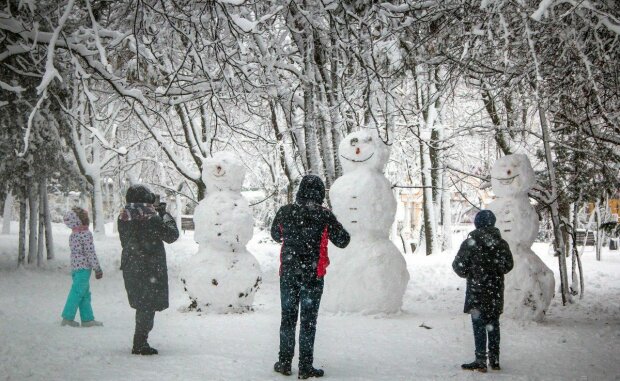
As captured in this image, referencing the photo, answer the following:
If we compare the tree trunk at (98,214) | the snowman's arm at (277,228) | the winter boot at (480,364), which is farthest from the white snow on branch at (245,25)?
the tree trunk at (98,214)

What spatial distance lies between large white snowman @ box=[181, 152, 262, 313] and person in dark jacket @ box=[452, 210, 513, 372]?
426 cm

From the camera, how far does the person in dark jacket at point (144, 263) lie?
491 cm

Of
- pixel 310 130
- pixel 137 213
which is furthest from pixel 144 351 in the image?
pixel 310 130

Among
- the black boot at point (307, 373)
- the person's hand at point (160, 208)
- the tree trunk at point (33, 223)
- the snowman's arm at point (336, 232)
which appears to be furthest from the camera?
the tree trunk at point (33, 223)

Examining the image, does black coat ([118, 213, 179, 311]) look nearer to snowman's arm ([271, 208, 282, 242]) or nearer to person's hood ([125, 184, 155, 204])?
person's hood ([125, 184, 155, 204])

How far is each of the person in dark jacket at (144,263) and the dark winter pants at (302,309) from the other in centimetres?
139

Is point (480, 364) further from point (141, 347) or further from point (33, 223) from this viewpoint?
point (33, 223)

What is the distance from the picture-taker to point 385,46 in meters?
6.54

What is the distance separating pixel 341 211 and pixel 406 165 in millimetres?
12090

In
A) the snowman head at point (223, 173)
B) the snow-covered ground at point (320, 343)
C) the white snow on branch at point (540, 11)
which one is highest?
the white snow on branch at point (540, 11)

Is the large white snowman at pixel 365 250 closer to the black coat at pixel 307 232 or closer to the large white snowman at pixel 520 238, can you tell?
the large white snowman at pixel 520 238

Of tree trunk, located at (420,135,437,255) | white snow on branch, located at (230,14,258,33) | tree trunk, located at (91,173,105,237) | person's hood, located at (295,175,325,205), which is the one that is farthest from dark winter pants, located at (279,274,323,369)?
tree trunk, located at (91,173,105,237)

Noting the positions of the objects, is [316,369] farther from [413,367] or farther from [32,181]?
[32,181]

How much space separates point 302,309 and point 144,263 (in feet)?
5.62
